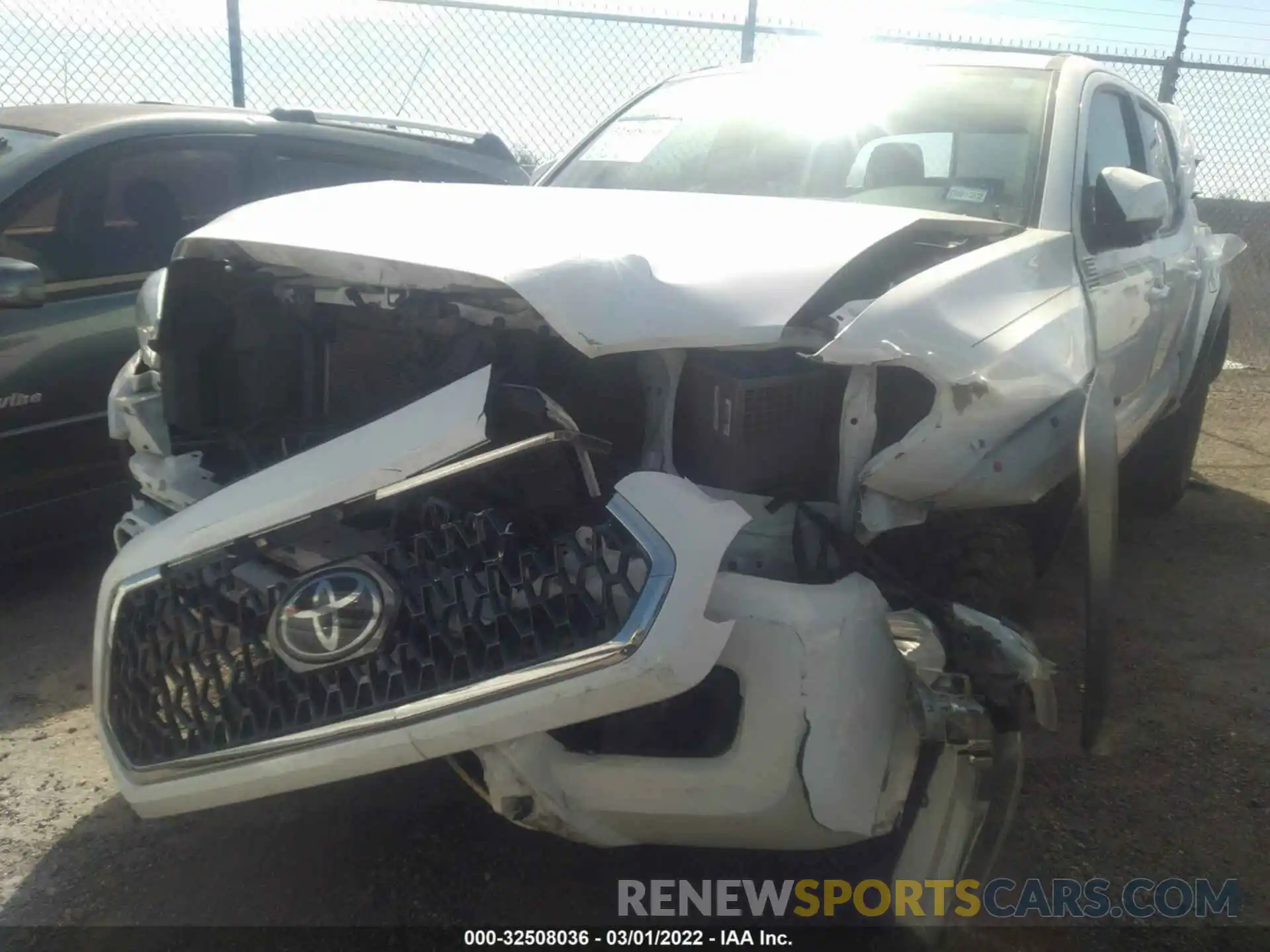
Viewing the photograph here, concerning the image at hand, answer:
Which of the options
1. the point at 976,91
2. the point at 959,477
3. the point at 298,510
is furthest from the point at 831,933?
the point at 976,91

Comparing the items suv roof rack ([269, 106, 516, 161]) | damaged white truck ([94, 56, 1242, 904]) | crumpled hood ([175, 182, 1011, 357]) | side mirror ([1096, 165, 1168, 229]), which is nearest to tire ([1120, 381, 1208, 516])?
side mirror ([1096, 165, 1168, 229])

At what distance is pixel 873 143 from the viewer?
10.2ft

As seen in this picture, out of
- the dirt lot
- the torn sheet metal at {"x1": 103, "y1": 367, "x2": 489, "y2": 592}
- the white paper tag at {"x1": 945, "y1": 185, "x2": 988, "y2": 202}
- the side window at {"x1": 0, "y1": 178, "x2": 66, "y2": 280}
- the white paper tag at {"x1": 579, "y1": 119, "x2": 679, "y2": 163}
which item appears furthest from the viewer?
the white paper tag at {"x1": 579, "y1": 119, "x2": 679, "y2": 163}

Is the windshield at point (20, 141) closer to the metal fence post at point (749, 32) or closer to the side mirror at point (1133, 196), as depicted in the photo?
the side mirror at point (1133, 196)

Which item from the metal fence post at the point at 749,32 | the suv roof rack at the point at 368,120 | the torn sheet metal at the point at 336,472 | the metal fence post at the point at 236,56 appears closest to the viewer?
the torn sheet metal at the point at 336,472

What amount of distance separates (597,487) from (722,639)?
0.40m

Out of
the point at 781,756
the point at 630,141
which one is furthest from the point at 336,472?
the point at 630,141

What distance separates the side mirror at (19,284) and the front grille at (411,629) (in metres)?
1.37

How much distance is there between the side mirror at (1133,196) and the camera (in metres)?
2.76

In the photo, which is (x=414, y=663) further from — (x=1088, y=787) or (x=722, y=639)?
(x=1088, y=787)

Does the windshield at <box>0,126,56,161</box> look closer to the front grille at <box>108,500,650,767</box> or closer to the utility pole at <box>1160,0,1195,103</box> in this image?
the front grille at <box>108,500,650,767</box>

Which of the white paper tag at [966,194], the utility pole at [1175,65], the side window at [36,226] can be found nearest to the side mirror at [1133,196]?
the white paper tag at [966,194]

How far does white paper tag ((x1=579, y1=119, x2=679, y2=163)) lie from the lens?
11.4ft

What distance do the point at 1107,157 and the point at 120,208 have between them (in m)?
3.31
